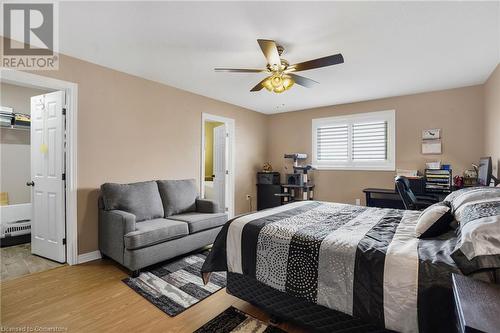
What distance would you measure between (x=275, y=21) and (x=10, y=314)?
3.38 metres

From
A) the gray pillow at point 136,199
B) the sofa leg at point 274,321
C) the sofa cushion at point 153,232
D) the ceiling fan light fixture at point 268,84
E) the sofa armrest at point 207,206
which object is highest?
the ceiling fan light fixture at point 268,84

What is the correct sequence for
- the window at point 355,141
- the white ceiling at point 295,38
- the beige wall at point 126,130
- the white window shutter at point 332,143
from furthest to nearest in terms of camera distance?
the white window shutter at point 332,143
the window at point 355,141
the beige wall at point 126,130
the white ceiling at point 295,38

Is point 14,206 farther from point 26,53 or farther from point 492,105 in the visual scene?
point 492,105

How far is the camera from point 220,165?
5.43 meters

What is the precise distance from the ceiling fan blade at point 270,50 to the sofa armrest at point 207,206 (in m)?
2.22

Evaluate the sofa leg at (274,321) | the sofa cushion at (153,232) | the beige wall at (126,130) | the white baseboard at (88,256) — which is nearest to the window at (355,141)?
the beige wall at (126,130)

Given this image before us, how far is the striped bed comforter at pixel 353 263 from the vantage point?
4.18 ft

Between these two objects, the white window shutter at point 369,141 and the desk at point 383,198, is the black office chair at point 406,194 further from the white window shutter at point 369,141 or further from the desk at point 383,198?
the white window shutter at point 369,141

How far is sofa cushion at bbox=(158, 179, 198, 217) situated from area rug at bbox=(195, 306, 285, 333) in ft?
6.27

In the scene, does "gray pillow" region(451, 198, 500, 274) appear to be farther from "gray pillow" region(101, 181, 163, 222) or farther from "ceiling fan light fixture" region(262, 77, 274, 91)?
"gray pillow" region(101, 181, 163, 222)

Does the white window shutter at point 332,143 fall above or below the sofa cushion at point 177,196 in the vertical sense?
above

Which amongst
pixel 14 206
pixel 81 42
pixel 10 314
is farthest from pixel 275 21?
pixel 14 206

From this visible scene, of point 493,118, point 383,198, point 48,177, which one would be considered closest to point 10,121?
point 48,177

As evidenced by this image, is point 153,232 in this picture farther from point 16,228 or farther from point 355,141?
point 355,141
